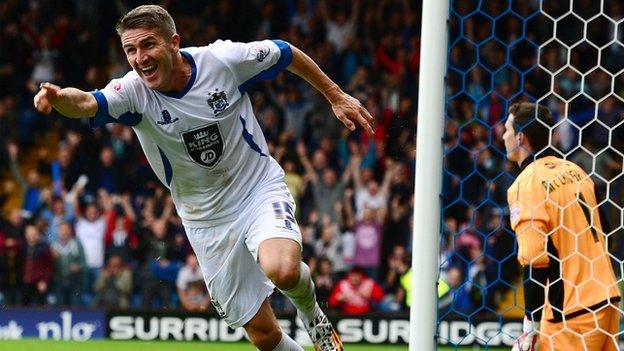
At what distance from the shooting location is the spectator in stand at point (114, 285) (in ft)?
A: 44.0

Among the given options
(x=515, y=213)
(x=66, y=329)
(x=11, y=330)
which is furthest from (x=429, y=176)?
(x=11, y=330)

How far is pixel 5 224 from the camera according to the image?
14.0 metres

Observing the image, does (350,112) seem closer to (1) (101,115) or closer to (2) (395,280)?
(1) (101,115)

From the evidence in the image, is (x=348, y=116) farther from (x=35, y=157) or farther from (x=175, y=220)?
(x=35, y=157)

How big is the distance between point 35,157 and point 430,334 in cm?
1156

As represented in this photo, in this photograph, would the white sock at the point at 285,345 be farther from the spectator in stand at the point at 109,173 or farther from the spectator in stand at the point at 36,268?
the spectator in stand at the point at 109,173

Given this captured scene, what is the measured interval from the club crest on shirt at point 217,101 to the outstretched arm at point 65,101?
638 mm

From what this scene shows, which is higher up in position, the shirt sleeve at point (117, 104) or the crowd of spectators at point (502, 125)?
the shirt sleeve at point (117, 104)

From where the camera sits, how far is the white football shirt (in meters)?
6.01

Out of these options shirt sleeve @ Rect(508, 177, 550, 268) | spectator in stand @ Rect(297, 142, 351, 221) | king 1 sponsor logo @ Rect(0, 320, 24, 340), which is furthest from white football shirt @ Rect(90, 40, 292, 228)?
spectator in stand @ Rect(297, 142, 351, 221)

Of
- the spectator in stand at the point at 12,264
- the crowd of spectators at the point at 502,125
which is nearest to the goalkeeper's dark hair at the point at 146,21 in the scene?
the crowd of spectators at the point at 502,125

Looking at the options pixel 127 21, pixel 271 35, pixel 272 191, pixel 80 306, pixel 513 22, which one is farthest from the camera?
pixel 271 35

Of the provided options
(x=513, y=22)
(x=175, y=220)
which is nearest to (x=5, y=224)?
(x=175, y=220)

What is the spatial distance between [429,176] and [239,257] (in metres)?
1.37
